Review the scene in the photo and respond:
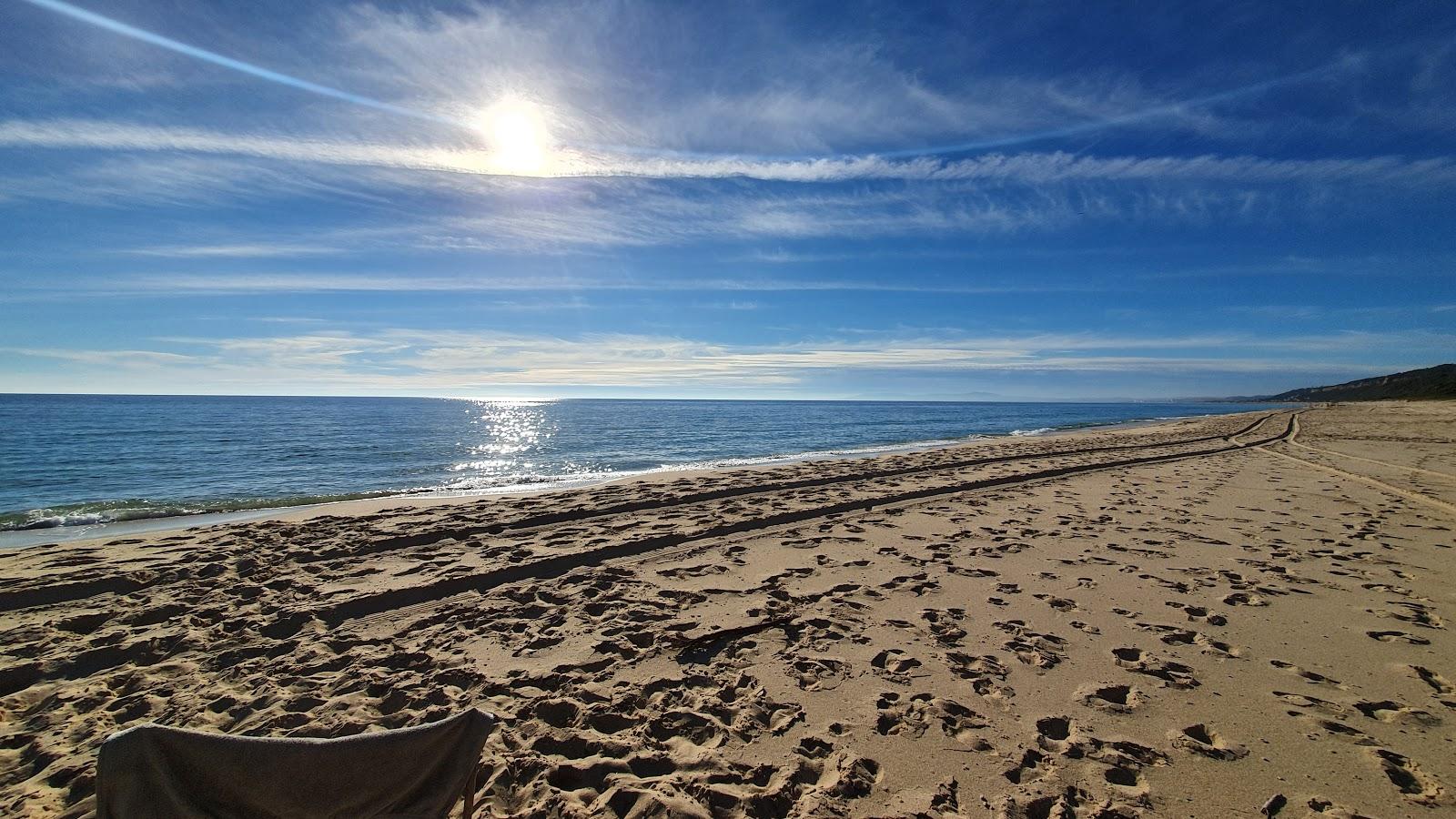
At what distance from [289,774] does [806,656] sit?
364cm

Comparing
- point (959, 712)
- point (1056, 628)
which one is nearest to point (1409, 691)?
point (1056, 628)

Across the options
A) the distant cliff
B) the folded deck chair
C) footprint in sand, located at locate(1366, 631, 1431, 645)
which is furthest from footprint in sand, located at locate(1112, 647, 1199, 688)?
the distant cliff

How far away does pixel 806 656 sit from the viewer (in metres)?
5.02

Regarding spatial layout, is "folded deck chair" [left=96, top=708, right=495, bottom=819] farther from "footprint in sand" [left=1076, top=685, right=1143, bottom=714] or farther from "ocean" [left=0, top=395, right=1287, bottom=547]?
"ocean" [left=0, top=395, right=1287, bottom=547]

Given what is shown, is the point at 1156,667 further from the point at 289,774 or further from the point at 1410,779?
the point at 289,774

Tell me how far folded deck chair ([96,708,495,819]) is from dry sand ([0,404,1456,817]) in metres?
0.73

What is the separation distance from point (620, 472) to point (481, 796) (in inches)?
707

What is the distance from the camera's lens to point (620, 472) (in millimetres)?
21188

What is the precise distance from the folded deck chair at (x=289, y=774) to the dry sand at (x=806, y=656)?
73 centimetres

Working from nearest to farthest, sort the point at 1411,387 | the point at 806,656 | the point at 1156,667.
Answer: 1. the point at 1156,667
2. the point at 806,656
3. the point at 1411,387

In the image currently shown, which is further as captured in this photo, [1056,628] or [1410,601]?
[1410,601]

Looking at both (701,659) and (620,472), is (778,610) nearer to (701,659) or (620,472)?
(701,659)

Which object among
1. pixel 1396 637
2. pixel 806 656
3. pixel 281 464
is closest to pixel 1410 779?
pixel 1396 637

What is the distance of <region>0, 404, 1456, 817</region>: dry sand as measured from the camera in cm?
346
